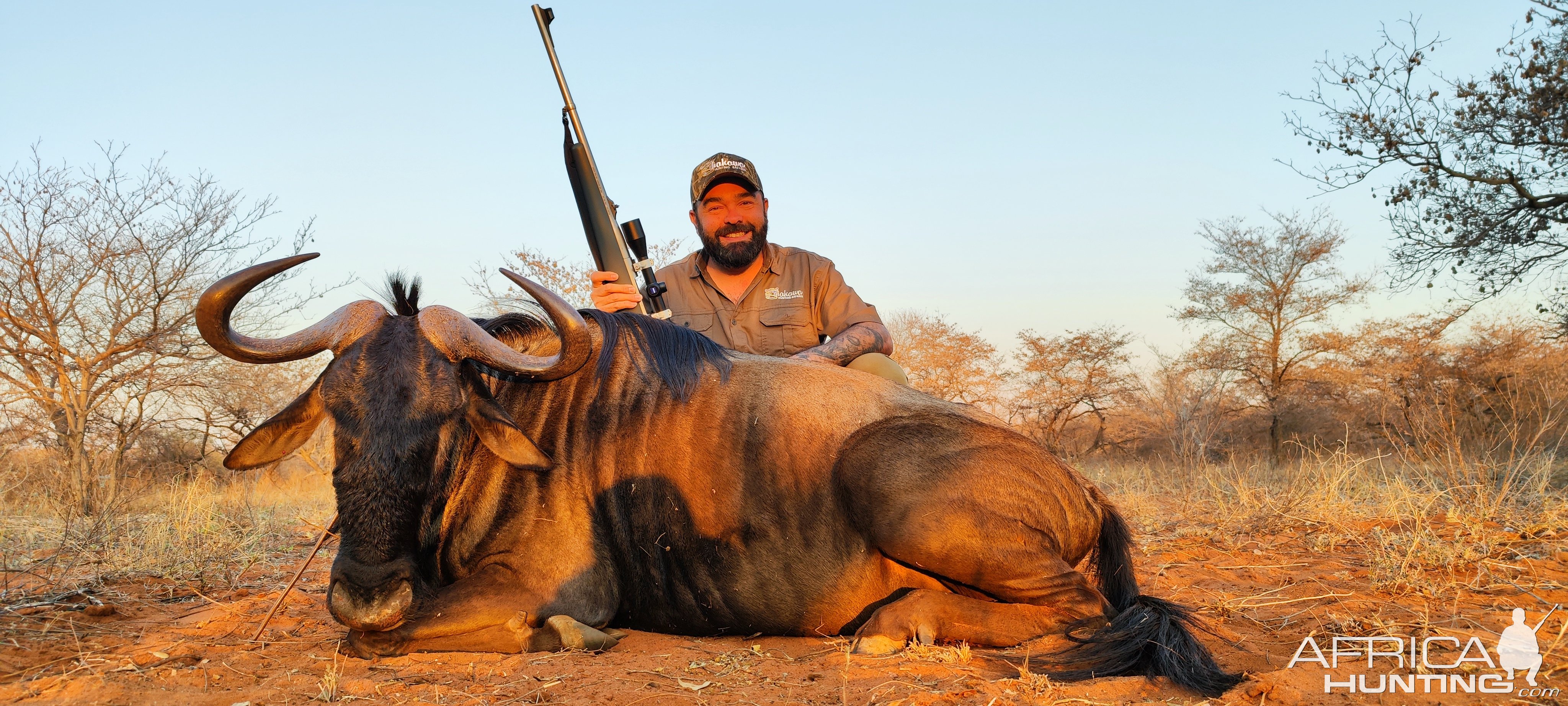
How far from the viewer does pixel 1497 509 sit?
19.6 ft

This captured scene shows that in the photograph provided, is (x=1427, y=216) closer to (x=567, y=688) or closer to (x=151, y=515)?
(x=567, y=688)

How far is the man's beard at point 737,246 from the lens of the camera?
679 centimetres

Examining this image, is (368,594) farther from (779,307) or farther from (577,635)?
(779,307)

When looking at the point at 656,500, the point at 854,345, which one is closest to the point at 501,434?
the point at 656,500

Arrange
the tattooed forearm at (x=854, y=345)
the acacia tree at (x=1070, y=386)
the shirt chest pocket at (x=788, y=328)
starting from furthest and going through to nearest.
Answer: the acacia tree at (x=1070, y=386)
the shirt chest pocket at (x=788, y=328)
the tattooed forearm at (x=854, y=345)

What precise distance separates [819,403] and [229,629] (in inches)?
108

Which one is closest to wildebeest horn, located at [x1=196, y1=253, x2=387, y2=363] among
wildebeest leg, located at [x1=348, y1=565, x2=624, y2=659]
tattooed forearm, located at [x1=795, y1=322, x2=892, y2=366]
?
wildebeest leg, located at [x1=348, y1=565, x2=624, y2=659]

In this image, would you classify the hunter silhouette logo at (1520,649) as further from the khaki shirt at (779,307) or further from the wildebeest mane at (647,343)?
the khaki shirt at (779,307)

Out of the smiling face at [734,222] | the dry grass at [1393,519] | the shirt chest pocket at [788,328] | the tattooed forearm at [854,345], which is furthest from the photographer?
the smiling face at [734,222]

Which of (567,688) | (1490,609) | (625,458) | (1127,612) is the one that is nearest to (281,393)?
(625,458)

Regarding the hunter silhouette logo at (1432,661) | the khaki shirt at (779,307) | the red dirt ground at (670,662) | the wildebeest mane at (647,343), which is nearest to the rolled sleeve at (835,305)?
the khaki shirt at (779,307)

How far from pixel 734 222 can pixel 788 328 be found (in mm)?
912

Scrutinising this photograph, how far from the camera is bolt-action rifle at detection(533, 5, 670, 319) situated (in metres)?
6.30

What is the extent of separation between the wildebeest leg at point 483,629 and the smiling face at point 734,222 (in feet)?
11.8
